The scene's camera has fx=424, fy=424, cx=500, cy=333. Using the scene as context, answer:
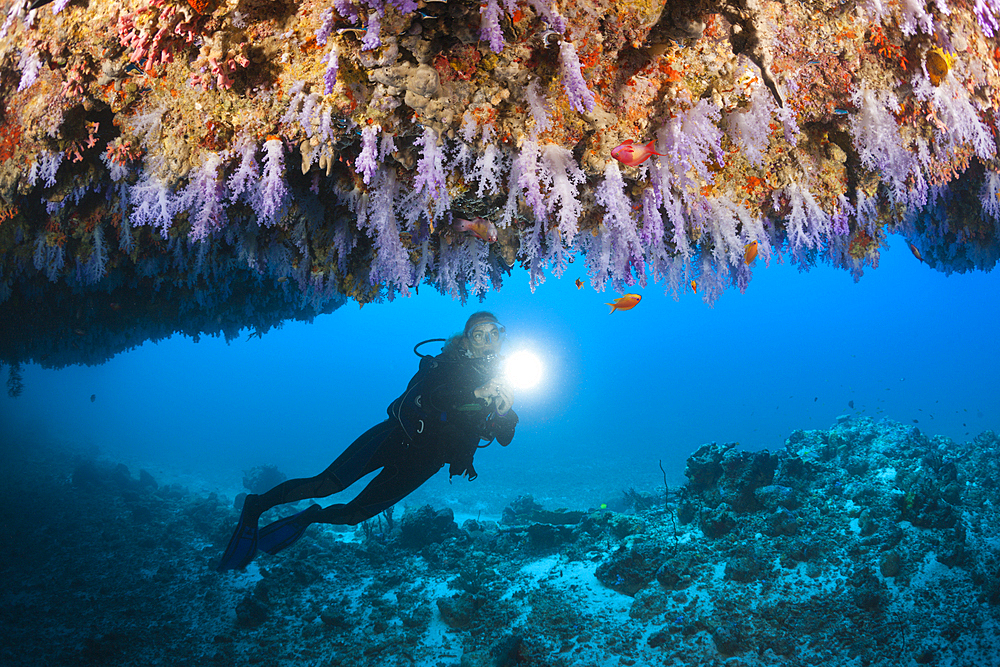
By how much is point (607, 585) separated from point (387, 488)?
4077 mm

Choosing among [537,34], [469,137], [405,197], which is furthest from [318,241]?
[537,34]

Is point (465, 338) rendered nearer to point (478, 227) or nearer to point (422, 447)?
Result: point (422, 447)

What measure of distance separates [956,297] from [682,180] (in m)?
135

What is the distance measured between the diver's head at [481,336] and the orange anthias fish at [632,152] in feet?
10.7

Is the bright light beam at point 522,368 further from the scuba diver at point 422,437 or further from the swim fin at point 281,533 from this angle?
the swim fin at point 281,533

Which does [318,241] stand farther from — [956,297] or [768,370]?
[956,297]

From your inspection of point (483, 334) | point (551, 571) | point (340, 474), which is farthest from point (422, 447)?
point (551, 571)

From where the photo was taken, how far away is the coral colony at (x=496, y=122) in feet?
6.12

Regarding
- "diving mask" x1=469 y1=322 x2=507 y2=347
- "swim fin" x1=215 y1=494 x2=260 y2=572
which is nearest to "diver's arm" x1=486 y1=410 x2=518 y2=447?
"diving mask" x1=469 y1=322 x2=507 y2=347

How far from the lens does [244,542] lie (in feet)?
13.3

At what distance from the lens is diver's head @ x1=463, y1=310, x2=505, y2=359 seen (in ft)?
17.5

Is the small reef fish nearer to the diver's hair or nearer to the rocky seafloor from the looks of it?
the diver's hair

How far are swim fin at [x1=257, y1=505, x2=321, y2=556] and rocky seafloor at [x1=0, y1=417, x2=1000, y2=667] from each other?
2311 millimetres

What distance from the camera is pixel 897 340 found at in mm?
90688
